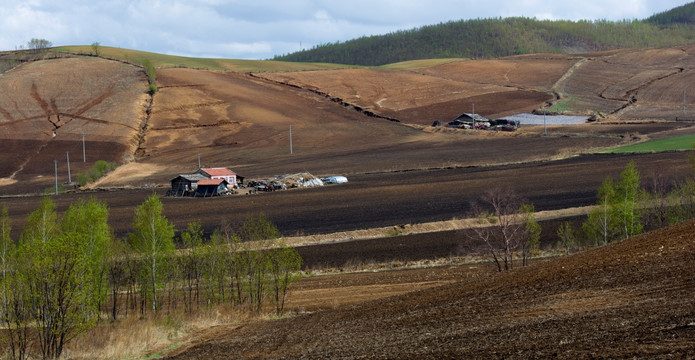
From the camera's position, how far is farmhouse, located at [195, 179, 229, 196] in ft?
260

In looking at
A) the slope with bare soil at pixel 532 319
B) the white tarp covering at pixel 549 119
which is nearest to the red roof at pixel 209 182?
the slope with bare soil at pixel 532 319

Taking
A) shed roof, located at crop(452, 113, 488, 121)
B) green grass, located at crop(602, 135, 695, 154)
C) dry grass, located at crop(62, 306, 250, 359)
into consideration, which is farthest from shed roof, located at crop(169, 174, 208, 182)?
dry grass, located at crop(62, 306, 250, 359)

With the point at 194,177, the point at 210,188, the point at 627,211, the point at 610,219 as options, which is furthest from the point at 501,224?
the point at 194,177

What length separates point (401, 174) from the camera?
8288 centimetres

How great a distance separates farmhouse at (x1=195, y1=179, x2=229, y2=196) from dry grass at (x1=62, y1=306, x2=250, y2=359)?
4867cm

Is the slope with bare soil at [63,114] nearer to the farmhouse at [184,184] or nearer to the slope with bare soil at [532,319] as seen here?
the farmhouse at [184,184]

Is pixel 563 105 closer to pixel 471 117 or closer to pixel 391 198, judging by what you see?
pixel 471 117

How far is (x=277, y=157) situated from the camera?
101 meters

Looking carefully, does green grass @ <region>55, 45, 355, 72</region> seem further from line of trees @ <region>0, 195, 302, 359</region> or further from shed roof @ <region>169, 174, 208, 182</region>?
line of trees @ <region>0, 195, 302, 359</region>

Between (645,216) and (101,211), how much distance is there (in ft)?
117

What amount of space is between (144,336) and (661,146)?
77.8 m

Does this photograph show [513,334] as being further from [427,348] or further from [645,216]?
[645,216]

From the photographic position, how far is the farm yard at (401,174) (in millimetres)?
15781

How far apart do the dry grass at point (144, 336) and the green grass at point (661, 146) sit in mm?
67741
